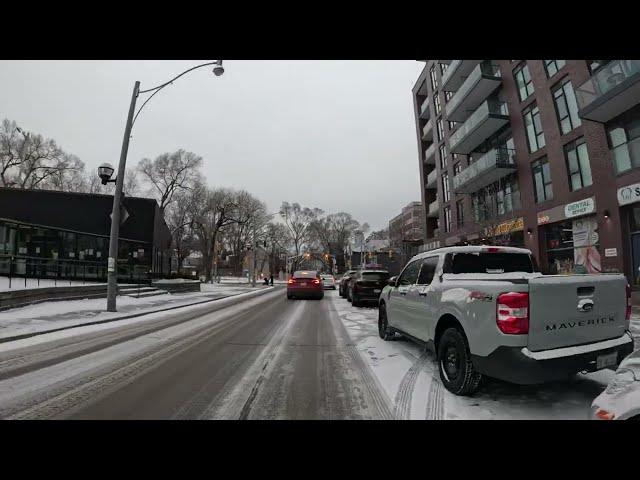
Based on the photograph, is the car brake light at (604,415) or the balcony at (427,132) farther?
the balcony at (427,132)

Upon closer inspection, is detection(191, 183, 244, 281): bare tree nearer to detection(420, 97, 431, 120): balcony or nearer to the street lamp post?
detection(420, 97, 431, 120): balcony

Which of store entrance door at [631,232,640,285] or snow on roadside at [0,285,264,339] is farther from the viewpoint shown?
store entrance door at [631,232,640,285]

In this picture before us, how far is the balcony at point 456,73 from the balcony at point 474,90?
1739 mm

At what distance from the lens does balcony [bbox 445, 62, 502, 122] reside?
82.1ft

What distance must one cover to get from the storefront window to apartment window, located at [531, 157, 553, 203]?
1829mm

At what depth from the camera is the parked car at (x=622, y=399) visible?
2.24m

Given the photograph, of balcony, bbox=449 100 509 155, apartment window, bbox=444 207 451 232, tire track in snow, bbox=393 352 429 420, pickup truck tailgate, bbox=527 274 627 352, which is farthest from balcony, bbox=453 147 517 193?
Answer: pickup truck tailgate, bbox=527 274 627 352

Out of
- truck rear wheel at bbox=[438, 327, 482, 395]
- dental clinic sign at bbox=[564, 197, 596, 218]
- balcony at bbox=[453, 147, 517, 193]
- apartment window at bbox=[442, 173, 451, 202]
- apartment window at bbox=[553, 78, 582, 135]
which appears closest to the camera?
truck rear wheel at bbox=[438, 327, 482, 395]

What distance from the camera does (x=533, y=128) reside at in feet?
72.7

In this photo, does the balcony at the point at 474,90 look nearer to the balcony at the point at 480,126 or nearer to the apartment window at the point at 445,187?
the balcony at the point at 480,126

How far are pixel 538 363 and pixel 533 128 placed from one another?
2279 centimetres

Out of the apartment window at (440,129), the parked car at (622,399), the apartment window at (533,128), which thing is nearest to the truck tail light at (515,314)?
the parked car at (622,399)
